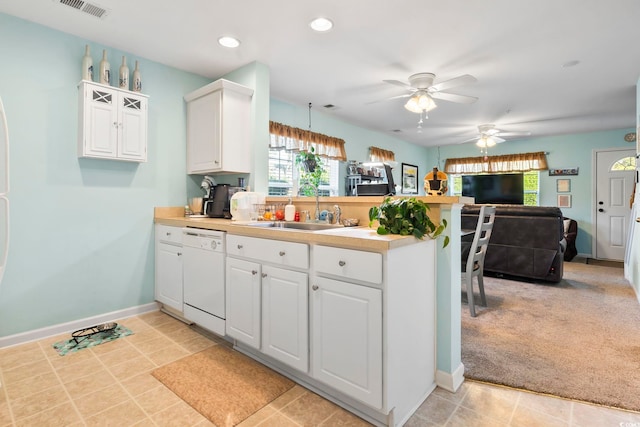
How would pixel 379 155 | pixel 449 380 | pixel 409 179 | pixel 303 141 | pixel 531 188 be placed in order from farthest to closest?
1. pixel 409 179
2. pixel 531 188
3. pixel 379 155
4. pixel 303 141
5. pixel 449 380

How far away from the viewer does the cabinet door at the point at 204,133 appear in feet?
10.3

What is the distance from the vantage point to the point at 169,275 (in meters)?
3.01

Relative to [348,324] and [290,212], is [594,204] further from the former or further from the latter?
[348,324]

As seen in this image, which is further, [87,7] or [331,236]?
[87,7]

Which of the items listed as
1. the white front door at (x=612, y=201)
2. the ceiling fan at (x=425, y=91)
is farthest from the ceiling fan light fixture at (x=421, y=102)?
the white front door at (x=612, y=201)

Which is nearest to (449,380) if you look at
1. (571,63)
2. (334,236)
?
Result: (334,236)

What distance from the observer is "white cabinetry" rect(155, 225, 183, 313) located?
9.48 feet

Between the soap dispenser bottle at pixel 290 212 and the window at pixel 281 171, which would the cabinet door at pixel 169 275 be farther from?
the window at pixel 281 171

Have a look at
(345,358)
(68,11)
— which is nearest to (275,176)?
(68,11)

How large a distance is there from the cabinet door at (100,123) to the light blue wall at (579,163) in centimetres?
746

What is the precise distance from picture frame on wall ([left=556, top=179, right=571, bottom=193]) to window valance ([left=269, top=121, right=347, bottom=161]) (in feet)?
15.0

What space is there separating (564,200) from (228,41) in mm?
6964

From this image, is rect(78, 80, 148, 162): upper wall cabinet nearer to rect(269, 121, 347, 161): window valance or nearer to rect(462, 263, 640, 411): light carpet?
rect(269, 121, 347, 161): window valance

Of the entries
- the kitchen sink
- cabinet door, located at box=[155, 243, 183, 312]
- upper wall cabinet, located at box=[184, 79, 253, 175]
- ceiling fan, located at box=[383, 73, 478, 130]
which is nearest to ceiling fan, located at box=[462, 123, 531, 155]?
ceiling fan, located at box=[383, 73, 478, 130]
